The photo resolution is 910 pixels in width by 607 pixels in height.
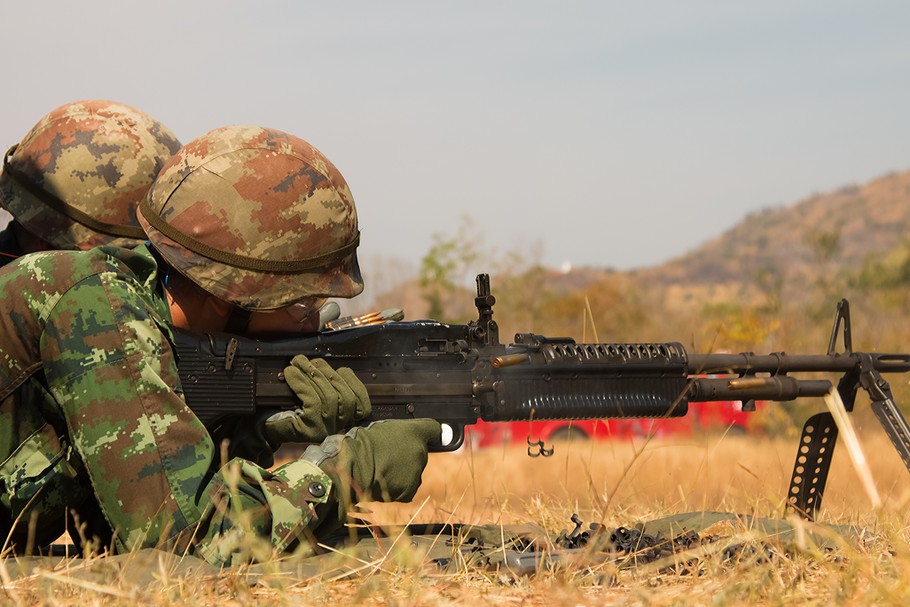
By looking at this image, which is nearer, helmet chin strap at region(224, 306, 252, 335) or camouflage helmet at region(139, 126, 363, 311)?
camouflage helmet at region(139, 126, 363, 311)

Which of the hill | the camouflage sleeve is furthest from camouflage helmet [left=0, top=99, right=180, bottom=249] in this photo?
the hill

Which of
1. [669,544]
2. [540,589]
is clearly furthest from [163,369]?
[669,544]

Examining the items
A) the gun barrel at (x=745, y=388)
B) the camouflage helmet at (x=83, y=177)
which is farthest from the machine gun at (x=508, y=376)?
the camouflage helmet at (x=83, y=177)

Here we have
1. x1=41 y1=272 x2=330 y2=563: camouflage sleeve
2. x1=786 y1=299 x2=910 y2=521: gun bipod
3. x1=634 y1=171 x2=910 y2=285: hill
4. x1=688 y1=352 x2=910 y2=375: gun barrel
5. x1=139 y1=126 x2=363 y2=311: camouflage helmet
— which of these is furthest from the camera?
x1=634 y1=171 x2=910 y2=285: hill

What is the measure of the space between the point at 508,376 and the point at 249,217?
1.46m

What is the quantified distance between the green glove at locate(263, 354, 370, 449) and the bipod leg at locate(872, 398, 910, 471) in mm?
2785

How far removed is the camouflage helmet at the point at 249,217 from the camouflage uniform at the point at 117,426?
0.42m

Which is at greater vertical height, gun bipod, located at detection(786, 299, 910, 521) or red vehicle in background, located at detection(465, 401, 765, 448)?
gun bipod, located at detection(786, 299, 910, 521)

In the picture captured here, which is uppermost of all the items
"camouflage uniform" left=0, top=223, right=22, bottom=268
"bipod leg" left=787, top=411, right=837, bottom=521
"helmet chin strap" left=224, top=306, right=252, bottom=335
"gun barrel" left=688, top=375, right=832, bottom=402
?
"camouflage uniform" left=0, top=223, right=22, bottom=268

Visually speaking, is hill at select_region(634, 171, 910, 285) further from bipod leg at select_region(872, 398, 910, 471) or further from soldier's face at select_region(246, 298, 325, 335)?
soldier's face at select_region(246, 298, 325, 335)

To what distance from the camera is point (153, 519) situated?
3424 millimetres

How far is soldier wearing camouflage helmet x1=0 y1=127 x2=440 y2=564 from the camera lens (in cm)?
344

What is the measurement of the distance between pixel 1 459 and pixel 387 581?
1.47 m

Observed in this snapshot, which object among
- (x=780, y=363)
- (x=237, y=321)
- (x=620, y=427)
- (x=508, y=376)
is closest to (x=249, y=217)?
(x=237, y=321)
